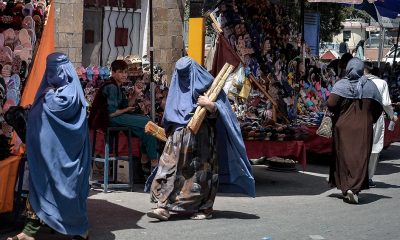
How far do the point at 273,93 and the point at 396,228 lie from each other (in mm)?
3467

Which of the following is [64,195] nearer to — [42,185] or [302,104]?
[42,185]

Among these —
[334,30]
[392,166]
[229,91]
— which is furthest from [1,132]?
[334,30]

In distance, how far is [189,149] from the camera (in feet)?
23.0

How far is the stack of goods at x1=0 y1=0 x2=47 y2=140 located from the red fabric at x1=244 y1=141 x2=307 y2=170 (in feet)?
10.5

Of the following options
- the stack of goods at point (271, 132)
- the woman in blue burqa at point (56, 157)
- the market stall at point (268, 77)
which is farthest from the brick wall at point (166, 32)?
the woman in blue burqa at point (56, 157)

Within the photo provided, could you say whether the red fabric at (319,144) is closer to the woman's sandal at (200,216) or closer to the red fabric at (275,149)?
the red fabric at (275,149)

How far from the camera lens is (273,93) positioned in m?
10.2

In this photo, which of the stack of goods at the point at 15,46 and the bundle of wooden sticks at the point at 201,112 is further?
the bundle of wooden sticks at the point at 201,112

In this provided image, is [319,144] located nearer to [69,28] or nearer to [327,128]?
[327,128]

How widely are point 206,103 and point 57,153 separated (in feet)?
5.85

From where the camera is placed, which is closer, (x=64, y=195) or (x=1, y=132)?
(x=64, y=195)

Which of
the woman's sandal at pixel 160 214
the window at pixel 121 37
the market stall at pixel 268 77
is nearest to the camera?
the woman's sandal at pixel 160 214

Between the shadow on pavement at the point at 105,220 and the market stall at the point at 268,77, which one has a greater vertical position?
the market stall at the point at 268,77

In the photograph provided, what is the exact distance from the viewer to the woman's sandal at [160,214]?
6883 mm
